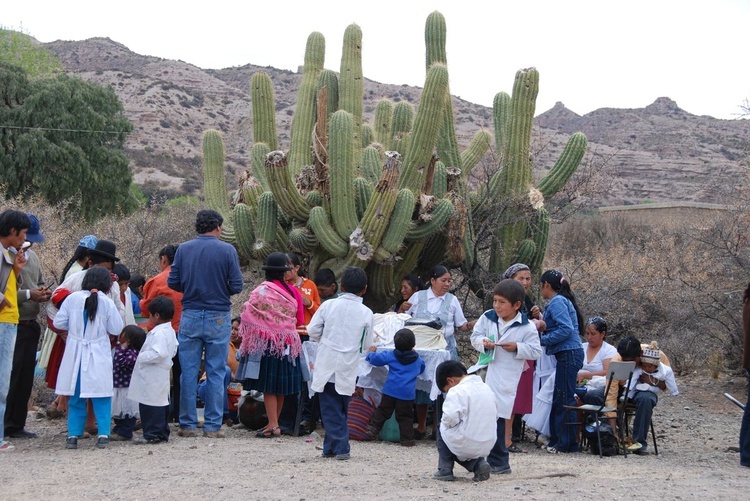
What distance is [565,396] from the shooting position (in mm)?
8961

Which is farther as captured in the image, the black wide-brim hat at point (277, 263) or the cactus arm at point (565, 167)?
the cactus arm at point (565, 167)

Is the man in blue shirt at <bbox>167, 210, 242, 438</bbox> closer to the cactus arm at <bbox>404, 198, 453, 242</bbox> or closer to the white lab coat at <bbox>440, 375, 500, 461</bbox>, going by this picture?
the white lab coat at <bbox>440, 375, 500, 461</bbox>

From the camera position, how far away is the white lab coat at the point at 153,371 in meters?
8.09

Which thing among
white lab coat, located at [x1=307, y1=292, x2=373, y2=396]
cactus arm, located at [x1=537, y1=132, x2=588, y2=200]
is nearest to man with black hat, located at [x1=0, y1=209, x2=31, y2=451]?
white lab coat, located at [x1=307, y1=292, x2=373, y2=396]

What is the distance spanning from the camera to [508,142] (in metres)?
13.2

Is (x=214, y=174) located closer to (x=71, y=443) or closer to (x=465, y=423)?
(x=71, y=443)

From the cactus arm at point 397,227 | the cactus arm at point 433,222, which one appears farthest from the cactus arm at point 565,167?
the cactus arm at point 397,227

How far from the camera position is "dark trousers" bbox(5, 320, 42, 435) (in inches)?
328

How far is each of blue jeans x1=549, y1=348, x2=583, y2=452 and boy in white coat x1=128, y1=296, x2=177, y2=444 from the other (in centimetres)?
382

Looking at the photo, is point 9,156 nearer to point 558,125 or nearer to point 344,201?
point 344,201

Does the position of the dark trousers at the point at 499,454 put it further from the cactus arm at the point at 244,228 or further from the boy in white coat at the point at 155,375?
the cactus arm at the point at 244,228

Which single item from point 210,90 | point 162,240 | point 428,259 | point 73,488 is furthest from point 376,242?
point 210,90

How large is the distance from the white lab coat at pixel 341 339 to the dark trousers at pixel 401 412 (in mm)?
1291

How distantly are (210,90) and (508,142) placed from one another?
60.9 m
